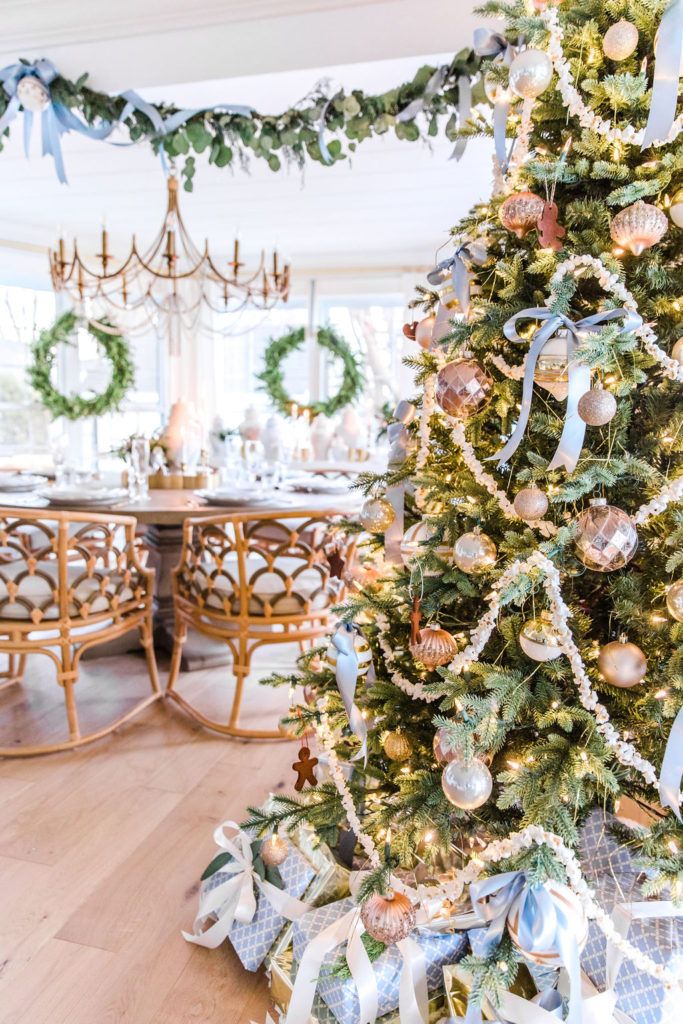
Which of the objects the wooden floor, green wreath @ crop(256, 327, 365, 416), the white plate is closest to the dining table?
the white plate

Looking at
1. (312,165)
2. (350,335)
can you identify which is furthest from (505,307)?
(350,335)

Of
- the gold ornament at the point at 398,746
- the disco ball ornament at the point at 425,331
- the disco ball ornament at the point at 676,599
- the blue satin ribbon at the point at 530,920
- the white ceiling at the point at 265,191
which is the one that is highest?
the white ceiling at the point at 265,191

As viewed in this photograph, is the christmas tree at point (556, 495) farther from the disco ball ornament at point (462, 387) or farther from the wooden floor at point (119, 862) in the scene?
the wooden floor at point (119, 862)

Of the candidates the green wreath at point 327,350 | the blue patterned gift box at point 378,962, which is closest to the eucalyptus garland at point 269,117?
the blue patterned gift box at point 378,962

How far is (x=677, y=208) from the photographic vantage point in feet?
3.50

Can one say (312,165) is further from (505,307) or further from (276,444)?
(505,307)

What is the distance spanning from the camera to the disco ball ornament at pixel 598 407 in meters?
1.01

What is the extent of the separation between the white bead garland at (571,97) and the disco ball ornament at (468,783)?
3.23 feet

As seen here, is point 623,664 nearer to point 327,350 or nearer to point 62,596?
point 62,596

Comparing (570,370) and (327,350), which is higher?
(327,350)

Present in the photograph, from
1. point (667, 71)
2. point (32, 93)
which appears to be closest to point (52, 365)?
point (32, 93)

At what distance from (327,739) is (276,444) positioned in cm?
234

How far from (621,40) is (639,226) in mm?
295

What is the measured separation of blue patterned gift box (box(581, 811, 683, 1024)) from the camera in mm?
1146
